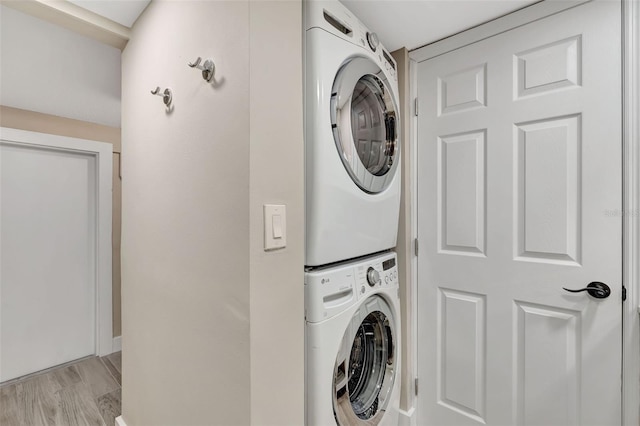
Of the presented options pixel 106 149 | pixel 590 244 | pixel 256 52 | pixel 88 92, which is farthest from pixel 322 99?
pixel 106 149

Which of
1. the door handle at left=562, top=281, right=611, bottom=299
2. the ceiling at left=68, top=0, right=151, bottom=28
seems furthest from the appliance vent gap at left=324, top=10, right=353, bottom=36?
the door handle at left=562, top=281, right=611, bottom=299

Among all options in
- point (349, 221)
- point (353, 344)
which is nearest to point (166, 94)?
point (349, 221)

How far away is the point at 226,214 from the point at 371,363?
0.98m

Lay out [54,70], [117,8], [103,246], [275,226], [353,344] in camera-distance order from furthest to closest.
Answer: [103,246] → [54,70] → [117,8] → [353,344] → [275,226]

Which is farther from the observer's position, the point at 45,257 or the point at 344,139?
the point at 45,257

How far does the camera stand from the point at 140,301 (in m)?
1.39

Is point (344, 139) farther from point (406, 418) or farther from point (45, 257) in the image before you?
point (45, 257)

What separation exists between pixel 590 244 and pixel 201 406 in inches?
62.4

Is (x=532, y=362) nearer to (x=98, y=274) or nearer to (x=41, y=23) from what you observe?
(x=41, y=23)

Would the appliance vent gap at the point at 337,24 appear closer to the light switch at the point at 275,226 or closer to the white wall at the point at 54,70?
the light switch at the point at 275,226

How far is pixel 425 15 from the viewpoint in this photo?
134 cm

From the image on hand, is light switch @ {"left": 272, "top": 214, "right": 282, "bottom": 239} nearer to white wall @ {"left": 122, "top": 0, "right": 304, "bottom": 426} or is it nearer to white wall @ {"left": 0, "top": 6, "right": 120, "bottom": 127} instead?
white wall @ {"left": 122, "top": 0, "right": 304, "bottom": 426}

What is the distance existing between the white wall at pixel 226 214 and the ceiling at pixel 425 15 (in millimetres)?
492

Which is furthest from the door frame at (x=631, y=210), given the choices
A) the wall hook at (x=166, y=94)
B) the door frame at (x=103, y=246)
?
the door frame at (x=103, y=246)
